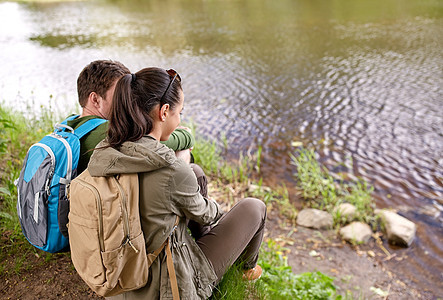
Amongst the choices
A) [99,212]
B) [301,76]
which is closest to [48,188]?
[99,212]

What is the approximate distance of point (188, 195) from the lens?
1658 millimetres

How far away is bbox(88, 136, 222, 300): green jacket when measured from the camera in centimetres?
154

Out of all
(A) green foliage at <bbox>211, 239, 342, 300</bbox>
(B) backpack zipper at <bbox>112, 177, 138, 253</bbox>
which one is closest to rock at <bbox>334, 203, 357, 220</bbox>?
(A) green foliage at <bbox>211, 239, 342, 300</bbox>

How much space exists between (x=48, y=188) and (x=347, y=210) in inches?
149

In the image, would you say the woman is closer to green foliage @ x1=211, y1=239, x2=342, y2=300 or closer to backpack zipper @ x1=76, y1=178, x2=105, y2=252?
backpack zipper @ x1=76, y1=178, x2=105, y2=252

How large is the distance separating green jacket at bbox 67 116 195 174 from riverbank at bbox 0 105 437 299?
2.55ft

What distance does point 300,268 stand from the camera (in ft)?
12.7

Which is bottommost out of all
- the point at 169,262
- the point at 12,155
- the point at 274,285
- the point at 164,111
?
the point at 274,285

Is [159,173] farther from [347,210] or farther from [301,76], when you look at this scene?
[301,76]

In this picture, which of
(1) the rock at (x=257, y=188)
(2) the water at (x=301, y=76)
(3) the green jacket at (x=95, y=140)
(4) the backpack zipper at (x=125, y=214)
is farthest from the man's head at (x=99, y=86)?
(2) the water at (x=301, y=76)

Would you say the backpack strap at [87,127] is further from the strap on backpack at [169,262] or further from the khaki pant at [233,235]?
the strap on backpack at [169,262]

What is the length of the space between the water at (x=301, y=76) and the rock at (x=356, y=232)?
40 cm

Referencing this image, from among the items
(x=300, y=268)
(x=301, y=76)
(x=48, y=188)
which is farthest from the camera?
(x=301, y=76)

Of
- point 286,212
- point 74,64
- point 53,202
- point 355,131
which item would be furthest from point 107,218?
point 74,64
